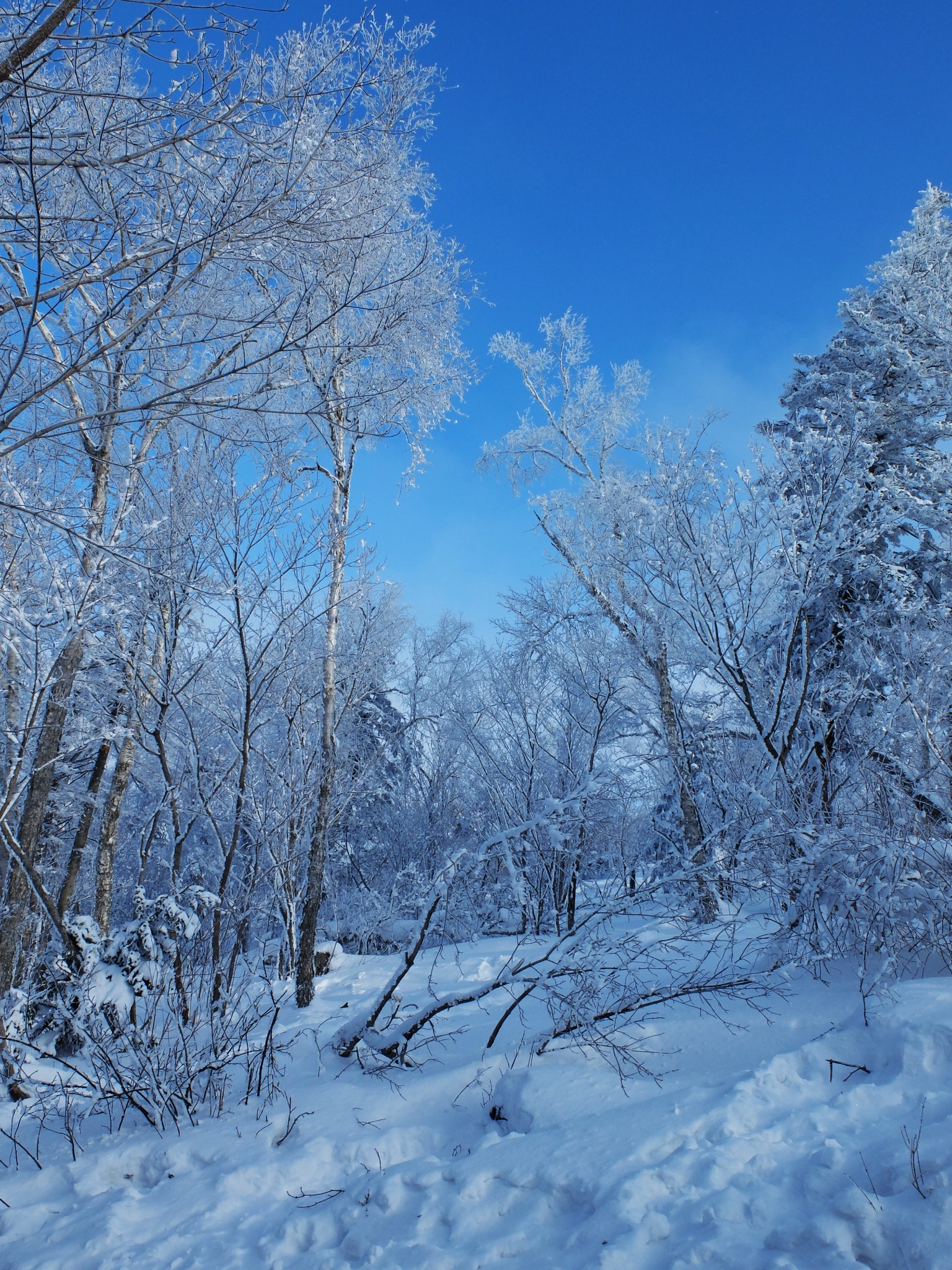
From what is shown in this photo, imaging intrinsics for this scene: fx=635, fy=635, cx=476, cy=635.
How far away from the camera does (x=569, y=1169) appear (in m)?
2.43

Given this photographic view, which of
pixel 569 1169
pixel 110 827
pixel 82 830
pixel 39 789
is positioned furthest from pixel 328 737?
pixel 82 830

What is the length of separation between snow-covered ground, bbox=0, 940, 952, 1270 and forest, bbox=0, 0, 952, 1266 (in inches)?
10.1

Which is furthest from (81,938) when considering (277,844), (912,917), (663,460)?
(663,460)

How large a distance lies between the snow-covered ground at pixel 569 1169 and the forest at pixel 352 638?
26cm

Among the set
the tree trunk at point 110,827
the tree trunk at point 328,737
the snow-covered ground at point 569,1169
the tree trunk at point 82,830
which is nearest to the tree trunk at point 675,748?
the tree trunk at point 328,737

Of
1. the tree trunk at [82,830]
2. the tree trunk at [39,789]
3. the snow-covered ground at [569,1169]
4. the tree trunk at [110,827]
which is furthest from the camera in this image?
the tree trunk at [82,830]

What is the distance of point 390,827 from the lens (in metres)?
17.8

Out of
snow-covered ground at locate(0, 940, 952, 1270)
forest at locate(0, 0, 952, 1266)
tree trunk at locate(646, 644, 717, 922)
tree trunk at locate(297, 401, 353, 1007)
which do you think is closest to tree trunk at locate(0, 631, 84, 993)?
forest at locate(0, 0, 952, 1266)

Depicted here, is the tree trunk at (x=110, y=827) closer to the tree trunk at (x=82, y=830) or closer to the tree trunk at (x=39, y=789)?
the tree trunk at (x=82, y=830)

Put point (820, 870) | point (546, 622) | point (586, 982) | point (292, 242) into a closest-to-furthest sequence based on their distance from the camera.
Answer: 1. point (292, 242)
2. point (586, 982)
3. point (820, 870)
4. point (546, 622)

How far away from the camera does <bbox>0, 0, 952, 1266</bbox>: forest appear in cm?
305

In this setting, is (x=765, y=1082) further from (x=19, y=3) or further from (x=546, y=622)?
(x=546, y=622)

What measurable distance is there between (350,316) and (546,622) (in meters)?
5.82

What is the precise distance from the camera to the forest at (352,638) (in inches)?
120
